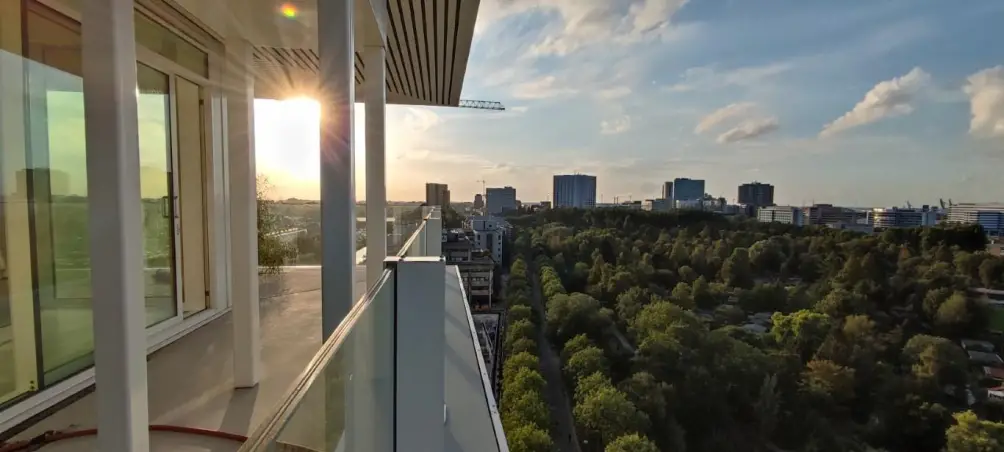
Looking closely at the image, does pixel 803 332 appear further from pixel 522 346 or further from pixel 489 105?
pixel 489 105

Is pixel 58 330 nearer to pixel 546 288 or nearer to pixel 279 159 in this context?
pixel 279 159

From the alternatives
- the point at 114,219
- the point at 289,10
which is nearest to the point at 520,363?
the point at 289,10

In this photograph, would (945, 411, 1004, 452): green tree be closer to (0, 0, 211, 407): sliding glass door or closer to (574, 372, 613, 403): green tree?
(574, 372, 613, 403): green tree

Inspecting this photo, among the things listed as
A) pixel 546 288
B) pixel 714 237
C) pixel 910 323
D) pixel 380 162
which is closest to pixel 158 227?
pixel 380 162

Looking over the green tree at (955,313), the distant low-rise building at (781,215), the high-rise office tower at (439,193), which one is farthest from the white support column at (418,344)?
the distant low-rise building at (781,215)

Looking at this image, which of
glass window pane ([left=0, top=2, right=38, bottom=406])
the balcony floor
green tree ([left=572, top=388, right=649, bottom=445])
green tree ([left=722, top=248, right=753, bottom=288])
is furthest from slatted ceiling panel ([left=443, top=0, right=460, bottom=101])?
green tree ([left=722, top=248, right=753, bottom=288])
